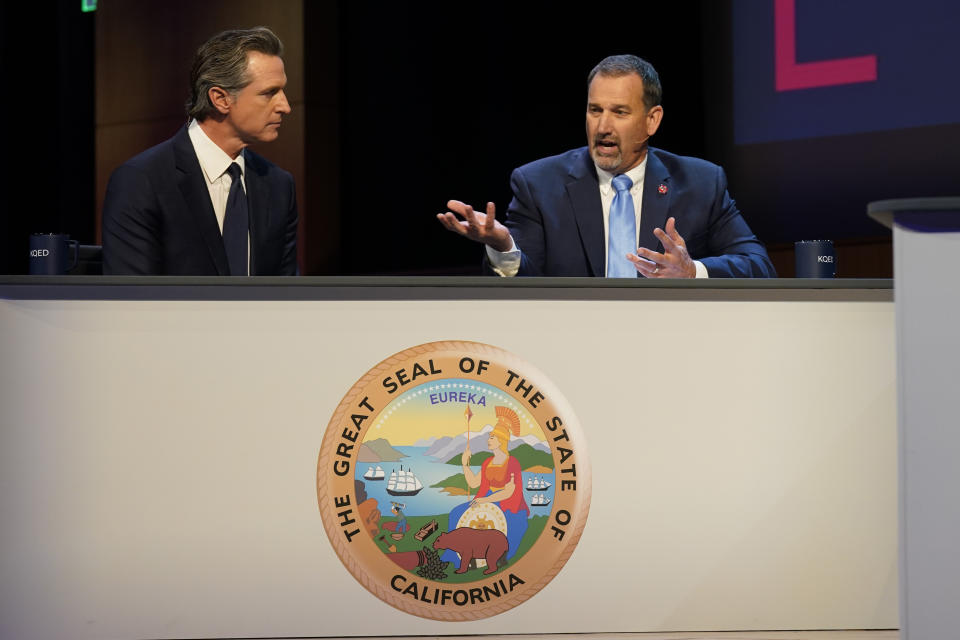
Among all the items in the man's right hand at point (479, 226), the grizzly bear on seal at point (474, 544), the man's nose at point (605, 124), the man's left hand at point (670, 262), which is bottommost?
the grizzly bear on seal at point (474, 544)

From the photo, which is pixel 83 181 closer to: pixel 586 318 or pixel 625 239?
pixel 625 239

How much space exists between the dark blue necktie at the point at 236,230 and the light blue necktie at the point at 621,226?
1.02 meters

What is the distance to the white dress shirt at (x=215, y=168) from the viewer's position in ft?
8.55

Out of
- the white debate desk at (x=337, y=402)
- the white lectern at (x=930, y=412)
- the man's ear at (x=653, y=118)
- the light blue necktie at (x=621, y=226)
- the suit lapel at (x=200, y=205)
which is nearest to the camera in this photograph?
the white lectern at (x=930, y=412)

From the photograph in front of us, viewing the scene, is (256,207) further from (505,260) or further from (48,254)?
(505,260)

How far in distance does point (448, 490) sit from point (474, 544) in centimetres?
12

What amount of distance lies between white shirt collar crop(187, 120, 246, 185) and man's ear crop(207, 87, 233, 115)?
0.08 metres

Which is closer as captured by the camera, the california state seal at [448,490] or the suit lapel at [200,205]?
the california state seal at [448,490]

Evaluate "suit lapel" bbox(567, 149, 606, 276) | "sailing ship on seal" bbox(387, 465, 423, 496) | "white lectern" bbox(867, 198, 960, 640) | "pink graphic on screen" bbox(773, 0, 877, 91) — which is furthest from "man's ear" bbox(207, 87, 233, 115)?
"pink graphic on screen" bbox(773, 0, 877, 91)

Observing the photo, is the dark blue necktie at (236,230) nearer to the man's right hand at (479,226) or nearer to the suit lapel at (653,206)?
the man's right hand at (479,226)

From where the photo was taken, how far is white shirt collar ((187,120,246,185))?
262cm

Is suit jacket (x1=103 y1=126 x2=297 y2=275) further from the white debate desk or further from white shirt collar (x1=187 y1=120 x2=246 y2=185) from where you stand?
the white debate desk

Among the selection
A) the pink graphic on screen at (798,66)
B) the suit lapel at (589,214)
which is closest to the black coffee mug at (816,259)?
the suit lapel at (589,214)

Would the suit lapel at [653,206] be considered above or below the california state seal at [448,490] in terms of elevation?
above
